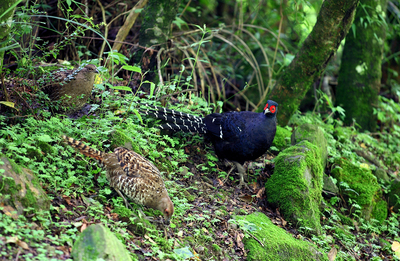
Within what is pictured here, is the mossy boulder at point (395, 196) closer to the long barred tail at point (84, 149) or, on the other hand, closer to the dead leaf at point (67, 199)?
the long barred tail at point (84, 149)

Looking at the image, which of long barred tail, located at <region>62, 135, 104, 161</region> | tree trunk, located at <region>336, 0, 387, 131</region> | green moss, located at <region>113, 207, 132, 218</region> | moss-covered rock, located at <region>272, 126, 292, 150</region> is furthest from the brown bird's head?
tree trunk, located at <region>336, 0, 387, 131</region>

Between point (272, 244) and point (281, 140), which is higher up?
point (281, 140)

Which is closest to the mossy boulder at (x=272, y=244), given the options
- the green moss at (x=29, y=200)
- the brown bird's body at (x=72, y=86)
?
the green moss at (x=29, y=200)

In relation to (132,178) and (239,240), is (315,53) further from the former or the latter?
(132,178)

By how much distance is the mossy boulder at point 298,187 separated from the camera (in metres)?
5.27

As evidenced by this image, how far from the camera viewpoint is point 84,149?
418 cm

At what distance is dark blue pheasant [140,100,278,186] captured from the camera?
5789 mm

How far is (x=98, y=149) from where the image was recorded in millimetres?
4652

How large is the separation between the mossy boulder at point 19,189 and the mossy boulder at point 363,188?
196 inches

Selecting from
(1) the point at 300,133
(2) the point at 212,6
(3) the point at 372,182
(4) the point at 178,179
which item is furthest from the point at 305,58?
(2) the point at 212,6

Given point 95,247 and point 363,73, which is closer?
point 95,247

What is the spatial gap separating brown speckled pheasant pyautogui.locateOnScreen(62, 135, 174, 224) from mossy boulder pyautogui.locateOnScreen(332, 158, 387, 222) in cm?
367

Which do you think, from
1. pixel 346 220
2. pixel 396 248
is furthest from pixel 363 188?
pixel 396 248

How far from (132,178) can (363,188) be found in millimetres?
4249
